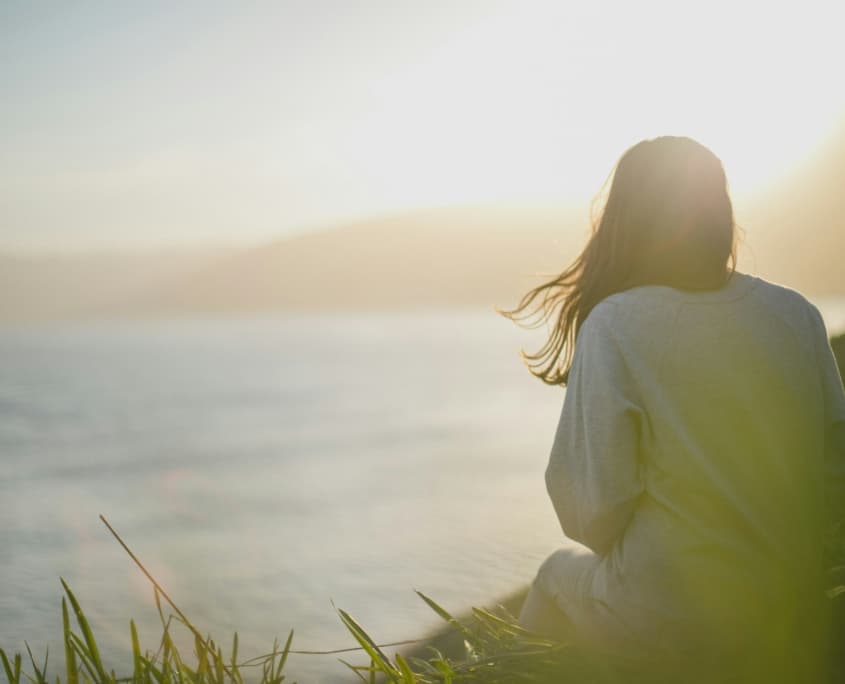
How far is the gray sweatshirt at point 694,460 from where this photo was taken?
164 cm

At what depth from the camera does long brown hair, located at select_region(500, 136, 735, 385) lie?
174 centimetres

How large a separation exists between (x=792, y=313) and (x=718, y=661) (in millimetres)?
702

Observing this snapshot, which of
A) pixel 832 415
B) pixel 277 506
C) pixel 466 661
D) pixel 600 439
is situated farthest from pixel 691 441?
Answer: pixel 277 506

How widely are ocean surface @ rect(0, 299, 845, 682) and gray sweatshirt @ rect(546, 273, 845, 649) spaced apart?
12.2 ft

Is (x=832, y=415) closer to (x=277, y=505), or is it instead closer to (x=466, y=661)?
(x=466, y=661)

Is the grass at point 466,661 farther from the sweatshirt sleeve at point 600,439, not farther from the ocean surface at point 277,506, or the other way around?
the ocean surface at point 277,506

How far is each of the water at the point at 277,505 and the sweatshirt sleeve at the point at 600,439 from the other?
377 centimetres

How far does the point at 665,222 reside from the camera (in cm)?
176

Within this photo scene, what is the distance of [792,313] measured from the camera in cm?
175

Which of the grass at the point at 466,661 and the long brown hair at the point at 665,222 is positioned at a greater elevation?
the long brown hair at the point at 665,222

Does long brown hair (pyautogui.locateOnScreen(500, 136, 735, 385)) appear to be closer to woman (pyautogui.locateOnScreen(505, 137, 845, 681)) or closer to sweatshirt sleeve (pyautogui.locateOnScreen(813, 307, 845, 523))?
woman (pyautogui.locateOnScreen(505, 137, 845, 681))

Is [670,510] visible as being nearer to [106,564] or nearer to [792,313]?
[792,313]

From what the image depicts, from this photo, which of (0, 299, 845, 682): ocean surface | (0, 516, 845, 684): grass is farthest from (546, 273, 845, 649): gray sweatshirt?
(0, 299, 845, 682): ocean surface

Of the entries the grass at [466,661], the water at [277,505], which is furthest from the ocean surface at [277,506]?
the grass at [466,661]
